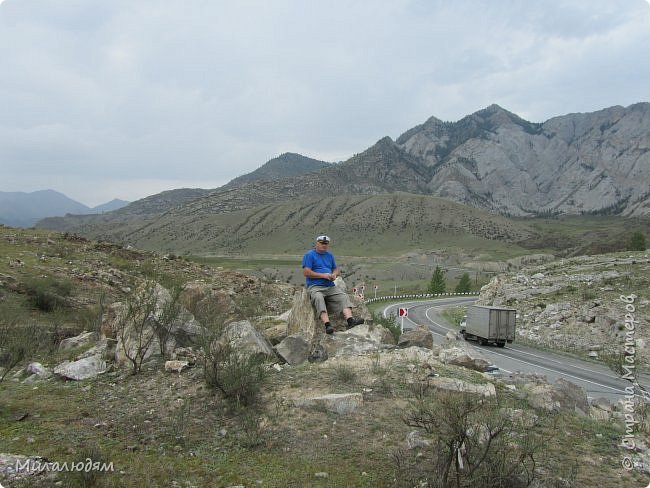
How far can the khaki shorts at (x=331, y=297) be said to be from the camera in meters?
9.69

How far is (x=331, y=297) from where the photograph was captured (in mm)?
10070

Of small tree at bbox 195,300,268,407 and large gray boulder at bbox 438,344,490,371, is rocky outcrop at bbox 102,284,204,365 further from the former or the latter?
large gray boulder at bbox 438,344,490,371

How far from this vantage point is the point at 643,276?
24.5m

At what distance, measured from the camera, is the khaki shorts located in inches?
381

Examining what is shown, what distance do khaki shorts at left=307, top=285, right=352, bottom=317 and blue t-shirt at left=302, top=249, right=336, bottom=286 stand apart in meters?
0.12

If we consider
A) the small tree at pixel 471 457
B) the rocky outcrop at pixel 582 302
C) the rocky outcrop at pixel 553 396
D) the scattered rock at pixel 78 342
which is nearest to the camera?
the small tree at pixel 471 457

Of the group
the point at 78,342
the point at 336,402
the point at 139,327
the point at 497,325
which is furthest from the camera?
the point at 497,325

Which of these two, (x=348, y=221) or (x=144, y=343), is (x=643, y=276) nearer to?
(x=144, y=343)

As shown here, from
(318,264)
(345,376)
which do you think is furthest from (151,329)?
(345,376)

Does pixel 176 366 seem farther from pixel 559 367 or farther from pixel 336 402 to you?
pixel 559 367

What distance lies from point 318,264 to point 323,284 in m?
0.50

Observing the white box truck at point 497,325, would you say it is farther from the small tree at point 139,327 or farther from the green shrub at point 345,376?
the small tree at point 139,327

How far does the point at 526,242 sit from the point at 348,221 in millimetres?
57800

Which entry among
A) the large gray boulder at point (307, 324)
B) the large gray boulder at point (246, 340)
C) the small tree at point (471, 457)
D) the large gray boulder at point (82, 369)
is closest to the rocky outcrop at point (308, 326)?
the large gray boulder at point (307, 324)
